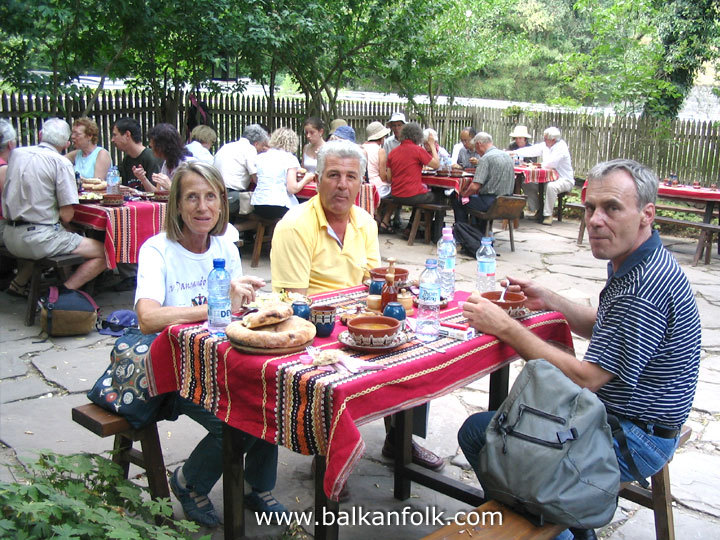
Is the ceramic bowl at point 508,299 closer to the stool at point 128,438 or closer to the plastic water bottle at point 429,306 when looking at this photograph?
the plastic water bottle at point 429,306

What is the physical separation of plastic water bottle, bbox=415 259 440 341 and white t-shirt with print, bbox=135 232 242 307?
3.43 feet

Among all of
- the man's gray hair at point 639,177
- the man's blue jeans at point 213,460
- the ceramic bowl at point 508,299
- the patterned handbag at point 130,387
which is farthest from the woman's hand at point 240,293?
the man's gray hair at point 639,177

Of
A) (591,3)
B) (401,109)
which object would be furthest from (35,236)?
(591,3)

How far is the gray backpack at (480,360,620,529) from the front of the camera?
2.33 meters

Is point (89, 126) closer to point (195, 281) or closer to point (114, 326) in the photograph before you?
point (114, 326)

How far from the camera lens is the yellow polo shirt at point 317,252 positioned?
11.5 feet

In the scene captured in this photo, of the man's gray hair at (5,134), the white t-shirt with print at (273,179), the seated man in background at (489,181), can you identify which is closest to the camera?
the man's gray hair at (5,134)

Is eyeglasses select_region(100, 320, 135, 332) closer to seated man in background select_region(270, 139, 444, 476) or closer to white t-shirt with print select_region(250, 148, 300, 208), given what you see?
white t-shirt with print select_region(250, 148, 300, 208)

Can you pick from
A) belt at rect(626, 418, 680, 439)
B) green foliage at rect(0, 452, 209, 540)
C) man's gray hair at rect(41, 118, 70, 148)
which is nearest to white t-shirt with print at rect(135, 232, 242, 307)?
green foliage at rect(0, 452, 209, 540)

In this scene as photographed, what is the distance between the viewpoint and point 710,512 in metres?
3.48

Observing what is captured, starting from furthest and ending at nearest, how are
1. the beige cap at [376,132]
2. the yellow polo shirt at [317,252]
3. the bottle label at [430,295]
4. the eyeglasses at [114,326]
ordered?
the beige cap at [376,132] → the eyeglasses at [114,326] → the yellow polo shirt at [317,252] → the bottle label at [430,295]

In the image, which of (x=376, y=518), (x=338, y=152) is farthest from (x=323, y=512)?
(x=338, y=152)

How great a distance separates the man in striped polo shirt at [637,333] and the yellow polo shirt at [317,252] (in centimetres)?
120

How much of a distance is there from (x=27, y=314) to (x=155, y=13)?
17.8 ft
